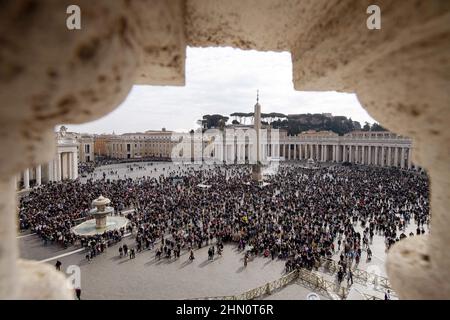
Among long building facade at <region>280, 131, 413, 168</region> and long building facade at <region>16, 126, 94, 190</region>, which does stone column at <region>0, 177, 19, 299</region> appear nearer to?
long building facade at <region>16, 126, 94, 190</region>

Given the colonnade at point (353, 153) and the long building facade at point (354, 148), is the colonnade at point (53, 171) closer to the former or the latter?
the colonnade at point (353, 153)

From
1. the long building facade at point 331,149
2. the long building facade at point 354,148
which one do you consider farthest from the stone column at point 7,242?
the long building facade at point 331,149

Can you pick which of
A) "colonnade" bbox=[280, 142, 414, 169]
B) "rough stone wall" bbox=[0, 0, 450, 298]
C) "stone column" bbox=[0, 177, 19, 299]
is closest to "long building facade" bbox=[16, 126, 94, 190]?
"rough stone wall" bbox=[0, 0, 450, 298]

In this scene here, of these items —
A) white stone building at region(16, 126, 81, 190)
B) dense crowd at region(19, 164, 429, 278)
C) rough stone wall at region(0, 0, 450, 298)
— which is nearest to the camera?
rough stone wall at region(0, 0, 450, 298)

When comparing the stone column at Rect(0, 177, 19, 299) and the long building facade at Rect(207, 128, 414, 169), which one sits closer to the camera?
the stone column at Rect(0, 177, 19, 299)

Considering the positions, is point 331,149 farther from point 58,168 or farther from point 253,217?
point 58,168

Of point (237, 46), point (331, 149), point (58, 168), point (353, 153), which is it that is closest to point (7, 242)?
point (237, 46)

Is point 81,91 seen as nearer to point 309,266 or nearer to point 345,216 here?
point 309,266

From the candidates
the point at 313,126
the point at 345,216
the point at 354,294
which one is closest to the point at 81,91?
the point at 354,294
